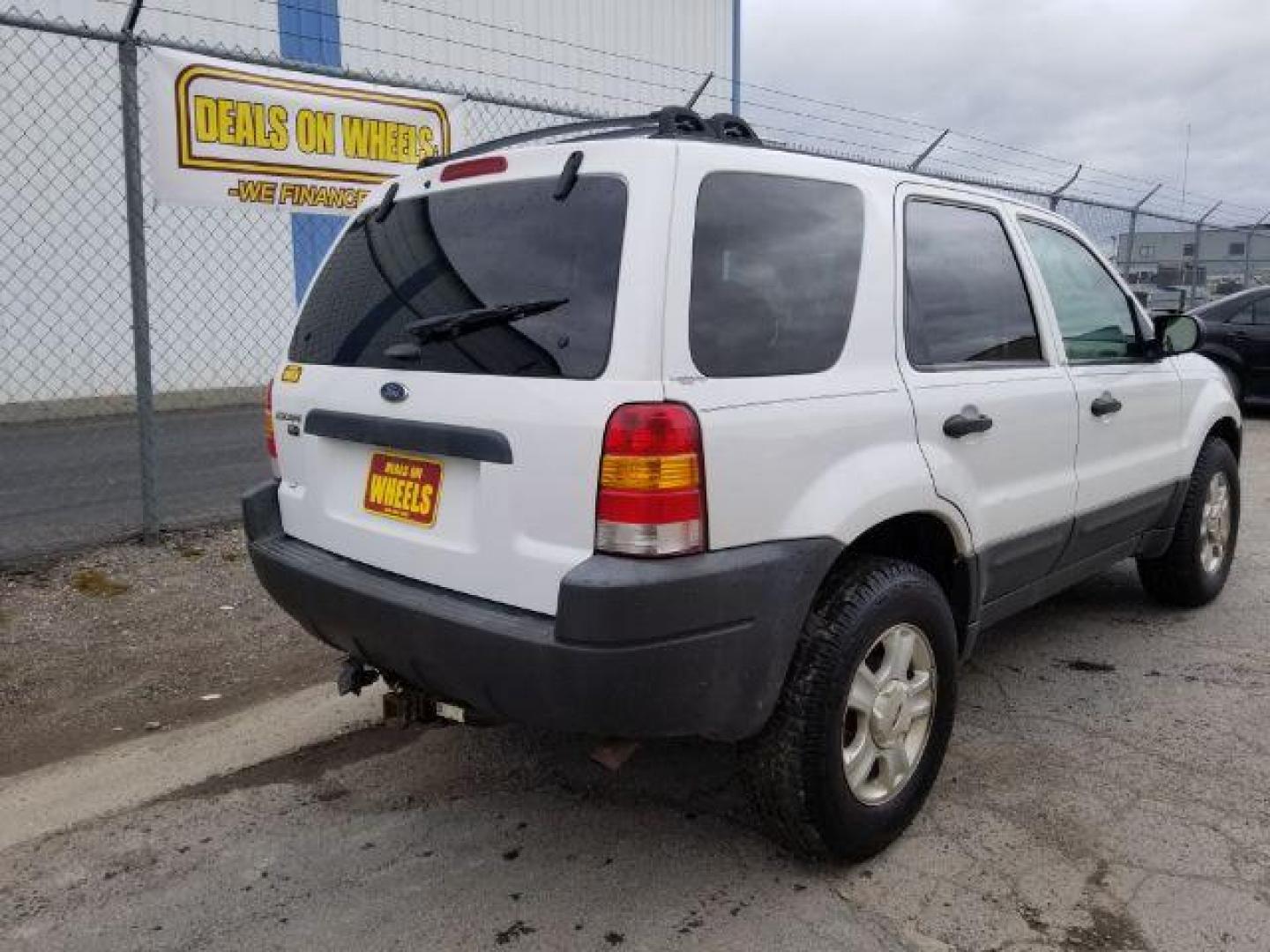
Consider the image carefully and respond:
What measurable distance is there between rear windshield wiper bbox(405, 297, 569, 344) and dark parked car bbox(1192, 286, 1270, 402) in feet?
37.5

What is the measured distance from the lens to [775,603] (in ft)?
7.79

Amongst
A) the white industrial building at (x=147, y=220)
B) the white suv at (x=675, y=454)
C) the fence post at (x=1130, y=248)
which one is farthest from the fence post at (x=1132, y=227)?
the white suv at (x=675, y=454)

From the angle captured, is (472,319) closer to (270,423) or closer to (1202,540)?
(270,423)

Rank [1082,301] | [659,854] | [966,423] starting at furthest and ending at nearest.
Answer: [1082,301] < [966,423] < [659,854]

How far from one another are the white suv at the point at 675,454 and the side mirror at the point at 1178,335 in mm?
1229

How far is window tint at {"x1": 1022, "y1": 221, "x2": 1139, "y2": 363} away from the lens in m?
3.71

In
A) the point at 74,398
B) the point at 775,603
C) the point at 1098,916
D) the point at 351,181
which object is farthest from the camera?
the point at 74,398

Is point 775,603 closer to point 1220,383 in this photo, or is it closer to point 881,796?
point 881,796

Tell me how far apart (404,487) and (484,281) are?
1.84 ft

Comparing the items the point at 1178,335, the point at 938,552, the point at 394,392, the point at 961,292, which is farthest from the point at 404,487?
the point at 1178,335

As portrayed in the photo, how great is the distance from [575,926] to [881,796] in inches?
35.1

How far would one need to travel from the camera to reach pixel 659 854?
2854 mm

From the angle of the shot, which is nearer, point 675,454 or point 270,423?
point 675,454

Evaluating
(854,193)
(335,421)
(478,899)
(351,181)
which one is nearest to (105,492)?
(351,181)
